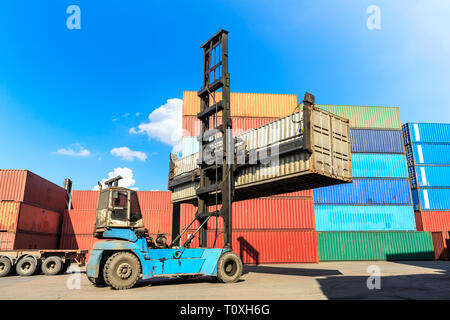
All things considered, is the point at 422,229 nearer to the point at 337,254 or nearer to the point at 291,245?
the point at 337,254

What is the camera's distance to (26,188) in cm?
2384

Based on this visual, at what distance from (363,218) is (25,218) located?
29420mm

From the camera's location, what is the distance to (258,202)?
88.8 feet

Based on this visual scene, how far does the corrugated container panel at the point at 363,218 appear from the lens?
3061cm

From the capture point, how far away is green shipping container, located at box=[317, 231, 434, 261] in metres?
28.8

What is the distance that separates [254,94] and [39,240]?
22.6m

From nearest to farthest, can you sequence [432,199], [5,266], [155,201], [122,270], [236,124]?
[122,270] → [5,266] → [236,124] → [155,201] → [432,199]

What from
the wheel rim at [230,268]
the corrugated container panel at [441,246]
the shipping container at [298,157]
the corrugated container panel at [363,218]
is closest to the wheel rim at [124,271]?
the wheel rim at [230,268]

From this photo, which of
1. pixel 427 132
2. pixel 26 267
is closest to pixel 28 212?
pixel 26 267

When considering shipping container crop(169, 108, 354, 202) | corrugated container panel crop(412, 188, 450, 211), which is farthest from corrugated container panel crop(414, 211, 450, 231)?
shipping container crop(169, 108, 354, 202)

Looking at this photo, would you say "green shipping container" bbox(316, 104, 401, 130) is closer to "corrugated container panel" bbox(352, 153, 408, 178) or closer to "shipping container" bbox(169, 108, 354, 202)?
"corrugated container panel" bbox(352, 153, 408, 178)

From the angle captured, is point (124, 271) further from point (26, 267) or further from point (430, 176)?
point (430, 176)

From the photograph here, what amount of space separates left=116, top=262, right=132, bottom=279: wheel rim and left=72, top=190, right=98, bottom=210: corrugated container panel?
22.1 metres

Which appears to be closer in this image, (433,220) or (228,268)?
(228,268)
